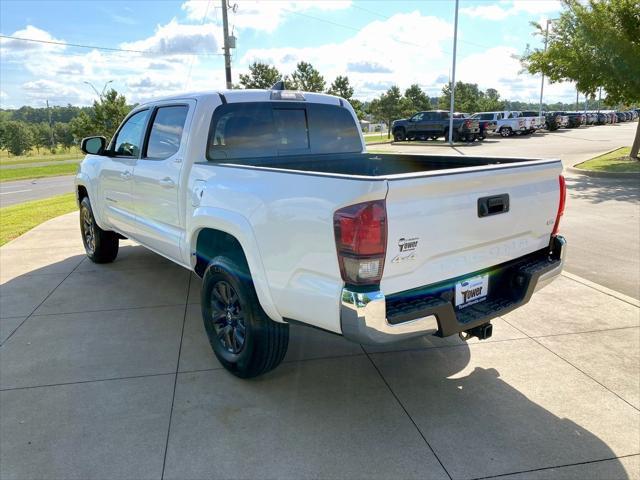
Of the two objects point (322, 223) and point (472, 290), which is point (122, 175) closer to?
point (322, 223)

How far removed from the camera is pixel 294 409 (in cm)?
321

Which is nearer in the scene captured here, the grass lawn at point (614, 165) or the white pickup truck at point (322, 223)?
the white pickup truck at point (322, 223)

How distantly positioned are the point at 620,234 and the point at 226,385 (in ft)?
22.2

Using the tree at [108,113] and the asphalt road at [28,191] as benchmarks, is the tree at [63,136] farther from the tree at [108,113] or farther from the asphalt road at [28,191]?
the asphalt road at [28,191]

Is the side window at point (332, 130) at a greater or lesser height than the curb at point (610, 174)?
greater

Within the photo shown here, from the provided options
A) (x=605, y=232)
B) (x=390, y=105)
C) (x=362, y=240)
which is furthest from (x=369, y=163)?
(x=390, y=105)

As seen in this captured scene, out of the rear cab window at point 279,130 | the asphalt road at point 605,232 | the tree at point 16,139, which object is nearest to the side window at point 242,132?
the rear cab window at point 279,130

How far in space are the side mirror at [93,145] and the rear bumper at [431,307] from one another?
14.1 feet

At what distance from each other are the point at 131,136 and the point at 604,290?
205 inches

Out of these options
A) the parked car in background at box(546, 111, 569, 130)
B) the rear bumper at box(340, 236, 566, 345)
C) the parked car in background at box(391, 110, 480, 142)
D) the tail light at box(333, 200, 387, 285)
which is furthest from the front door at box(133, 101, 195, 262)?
the parked car in background at box(546, 111, 569, 130)

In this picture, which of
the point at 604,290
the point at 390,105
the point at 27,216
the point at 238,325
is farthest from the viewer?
the point at 390,105

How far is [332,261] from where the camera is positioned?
2555mm

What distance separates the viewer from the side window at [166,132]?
13.8 feet

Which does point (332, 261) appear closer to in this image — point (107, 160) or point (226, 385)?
point (226, 385)
